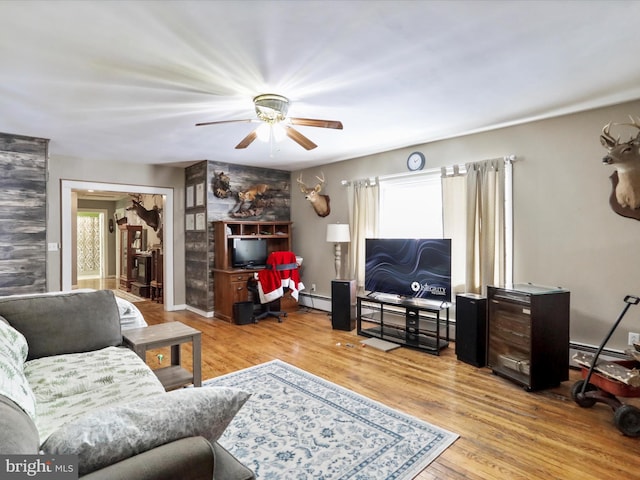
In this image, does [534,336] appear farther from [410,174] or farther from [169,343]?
[169,343]

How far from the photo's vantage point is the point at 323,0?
180cm

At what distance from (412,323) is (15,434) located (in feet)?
13.7

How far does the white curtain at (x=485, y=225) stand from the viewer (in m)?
3.86

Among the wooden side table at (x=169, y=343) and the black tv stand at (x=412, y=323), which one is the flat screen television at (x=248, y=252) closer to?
the black tv stand at (x=412, y=323)

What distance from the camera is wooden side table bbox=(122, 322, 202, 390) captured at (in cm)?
257

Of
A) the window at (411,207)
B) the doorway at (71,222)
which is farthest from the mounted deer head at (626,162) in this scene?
the doorway at (71,222)

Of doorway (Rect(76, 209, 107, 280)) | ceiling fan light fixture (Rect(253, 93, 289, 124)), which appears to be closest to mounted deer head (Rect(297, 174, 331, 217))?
ceiling fan light fixture (Rect(253, 93, 289, 124))

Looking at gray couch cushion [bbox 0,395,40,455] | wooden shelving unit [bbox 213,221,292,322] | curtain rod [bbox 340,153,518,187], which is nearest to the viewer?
gray couch cushion [bbox 0,395,40,455]

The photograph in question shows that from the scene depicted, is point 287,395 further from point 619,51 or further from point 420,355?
point 619,51

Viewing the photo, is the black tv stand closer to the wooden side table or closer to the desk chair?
the desk chair

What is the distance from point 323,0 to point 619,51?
1986mm

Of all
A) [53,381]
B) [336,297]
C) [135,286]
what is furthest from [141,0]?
[135,286]

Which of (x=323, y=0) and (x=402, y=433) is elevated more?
(x=323, y=0)

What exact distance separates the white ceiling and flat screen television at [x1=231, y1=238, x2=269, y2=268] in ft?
7.25
